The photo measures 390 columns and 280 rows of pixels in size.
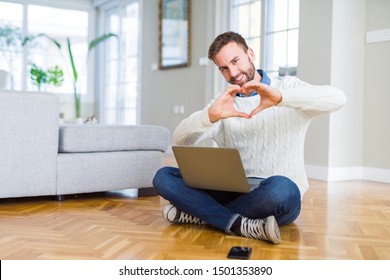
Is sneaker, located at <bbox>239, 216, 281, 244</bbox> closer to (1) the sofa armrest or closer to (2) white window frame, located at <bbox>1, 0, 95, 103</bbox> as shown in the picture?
(1) the sofa armrest

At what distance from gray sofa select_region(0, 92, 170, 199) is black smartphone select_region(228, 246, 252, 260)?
1.43 m

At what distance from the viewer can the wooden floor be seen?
1.81m

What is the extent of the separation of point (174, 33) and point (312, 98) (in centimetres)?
454

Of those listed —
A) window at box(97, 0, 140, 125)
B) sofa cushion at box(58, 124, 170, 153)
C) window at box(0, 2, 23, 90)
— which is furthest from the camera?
window at box(0, 2, 23, 90)

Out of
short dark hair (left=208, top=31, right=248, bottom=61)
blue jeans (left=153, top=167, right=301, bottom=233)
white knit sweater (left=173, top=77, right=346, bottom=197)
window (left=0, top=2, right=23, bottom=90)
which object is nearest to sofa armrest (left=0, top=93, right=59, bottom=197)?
blue jeans (left=153, top=167, right=301, bottom=233)

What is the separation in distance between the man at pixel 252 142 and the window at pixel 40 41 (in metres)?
6.05

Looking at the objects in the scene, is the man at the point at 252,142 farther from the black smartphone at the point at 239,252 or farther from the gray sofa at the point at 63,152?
the gray sofa at the point at 63,152

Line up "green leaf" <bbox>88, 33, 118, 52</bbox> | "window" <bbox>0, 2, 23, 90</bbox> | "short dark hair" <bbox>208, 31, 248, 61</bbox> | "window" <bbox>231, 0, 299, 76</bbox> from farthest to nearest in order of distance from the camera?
"window" <bbox>0, 2, 23, 90</bbox> < "green leaf" <bbox>88, 33, 118, 52</bbox> < "window" <bbox>231, 0, 299, 76</bbox> < "short dark hair" <bbox>208, 31, 248, 61</bbox>

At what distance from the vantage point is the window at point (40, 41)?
7.94 meters

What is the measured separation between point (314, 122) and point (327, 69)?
0.47m

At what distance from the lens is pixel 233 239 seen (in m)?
2.02
